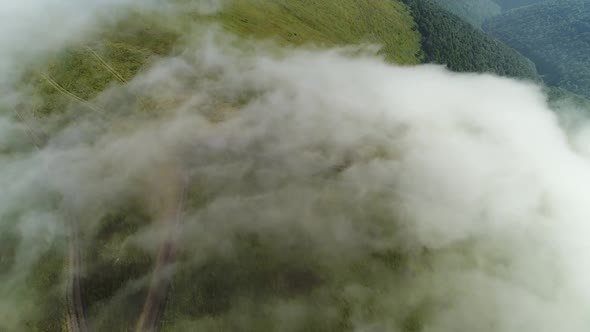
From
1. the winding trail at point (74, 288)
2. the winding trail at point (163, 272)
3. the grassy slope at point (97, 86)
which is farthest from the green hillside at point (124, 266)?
the winding trail at point (163, 272)

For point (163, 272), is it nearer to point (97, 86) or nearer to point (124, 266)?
point (124, 266)

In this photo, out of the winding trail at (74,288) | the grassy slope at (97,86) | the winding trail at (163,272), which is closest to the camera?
the winding trail at (74,288)

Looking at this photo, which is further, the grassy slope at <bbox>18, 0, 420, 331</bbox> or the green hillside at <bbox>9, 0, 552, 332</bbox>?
the green hillside at <bbox>9, 0, 552, 332</bbox>

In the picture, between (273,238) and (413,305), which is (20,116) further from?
(413,305)

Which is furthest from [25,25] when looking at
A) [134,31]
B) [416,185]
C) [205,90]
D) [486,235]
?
[486,235]

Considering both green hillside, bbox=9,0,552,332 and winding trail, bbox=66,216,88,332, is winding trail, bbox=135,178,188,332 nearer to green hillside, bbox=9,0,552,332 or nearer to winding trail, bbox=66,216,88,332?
green hillside, bbox=9,0,552,332

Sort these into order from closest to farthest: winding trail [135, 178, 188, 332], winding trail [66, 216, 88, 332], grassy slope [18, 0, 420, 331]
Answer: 1. winding trail [66, 216, 88, 332]
2. grassy slope [18, 0, 420, 331]
3. winding trail [135, 178, 188, 332]

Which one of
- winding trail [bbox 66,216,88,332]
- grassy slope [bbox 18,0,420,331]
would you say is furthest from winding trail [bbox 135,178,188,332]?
winding trail [bbox 66,216,88,332]

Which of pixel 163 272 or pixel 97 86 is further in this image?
pixel 97 86

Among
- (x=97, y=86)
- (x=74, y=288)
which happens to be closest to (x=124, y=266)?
(x=74, y=288)

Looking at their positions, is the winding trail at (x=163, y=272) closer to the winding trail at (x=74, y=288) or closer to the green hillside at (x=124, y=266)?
the green hillside at (x=124, y=266)

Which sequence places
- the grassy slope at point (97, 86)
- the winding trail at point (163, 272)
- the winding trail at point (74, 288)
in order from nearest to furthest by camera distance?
the winding trail at point (74, 288) → the grassy slope at point (97, 86) → the winding trail at point (163, 272)
